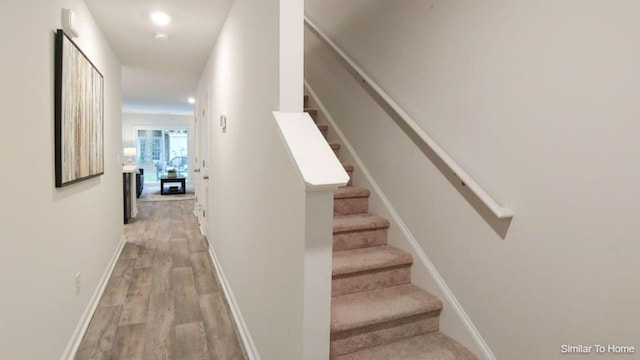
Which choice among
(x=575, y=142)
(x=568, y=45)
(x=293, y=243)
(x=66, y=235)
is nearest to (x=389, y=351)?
(x=293, y=243)

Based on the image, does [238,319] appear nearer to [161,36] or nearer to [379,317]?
[379,317]

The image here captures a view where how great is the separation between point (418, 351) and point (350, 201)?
1.11 meters

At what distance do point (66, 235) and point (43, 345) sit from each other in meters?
0.64

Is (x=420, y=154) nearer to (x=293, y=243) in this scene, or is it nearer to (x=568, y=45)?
(x=568, y=45)

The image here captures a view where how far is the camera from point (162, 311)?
2.63 meters

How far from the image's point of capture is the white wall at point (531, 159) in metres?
1.16

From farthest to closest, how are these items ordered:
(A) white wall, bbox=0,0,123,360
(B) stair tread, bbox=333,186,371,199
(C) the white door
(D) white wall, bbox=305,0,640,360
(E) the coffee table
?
(E) the coffee table
(C) the white door
(B) stair tread, bbox=333,186,371,199
(A) white wall, bbox=0,0,123,360
(D) white wall, bbox=305,0,640,360

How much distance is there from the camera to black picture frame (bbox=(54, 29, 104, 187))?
1854 millimetres

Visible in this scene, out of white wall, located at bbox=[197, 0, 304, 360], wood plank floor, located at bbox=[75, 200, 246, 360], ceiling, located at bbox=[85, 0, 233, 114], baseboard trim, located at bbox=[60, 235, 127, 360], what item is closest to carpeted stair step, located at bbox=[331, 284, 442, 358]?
white wall, located at bbox=[197, 0, 304, 360]

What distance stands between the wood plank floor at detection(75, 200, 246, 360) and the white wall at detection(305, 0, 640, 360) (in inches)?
59.6

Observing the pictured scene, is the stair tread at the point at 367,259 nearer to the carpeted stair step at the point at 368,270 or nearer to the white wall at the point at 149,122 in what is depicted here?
the carpeted stair step at the point at 368,270

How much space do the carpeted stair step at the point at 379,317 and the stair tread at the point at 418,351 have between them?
0.09 ft

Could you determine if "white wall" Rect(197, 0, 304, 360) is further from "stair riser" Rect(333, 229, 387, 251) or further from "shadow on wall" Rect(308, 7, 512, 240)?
"shadow on wall" Rect(308, 7, 512, 240)

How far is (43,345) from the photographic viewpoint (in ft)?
5.40
